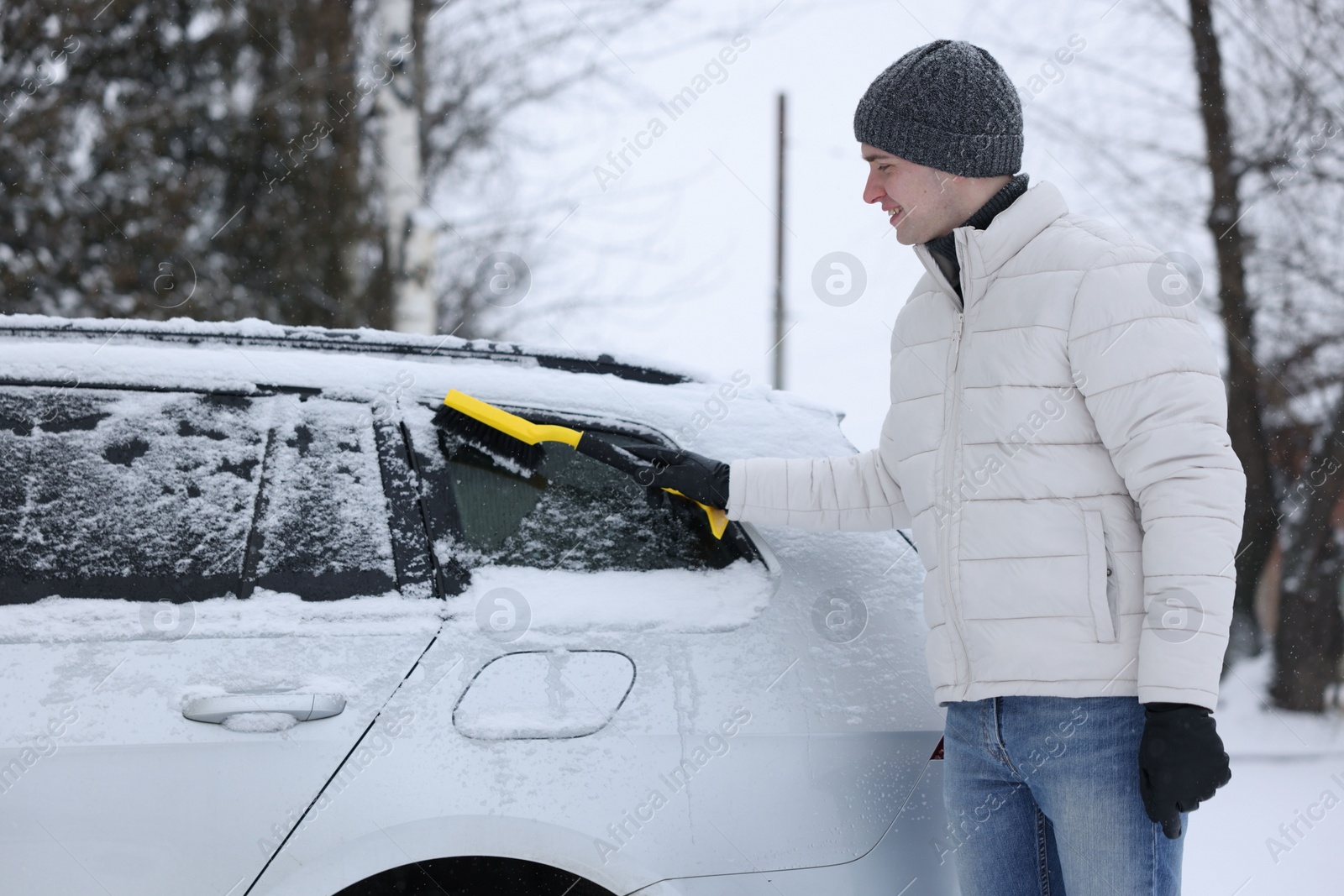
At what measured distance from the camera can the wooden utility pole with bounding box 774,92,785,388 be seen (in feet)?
44.5

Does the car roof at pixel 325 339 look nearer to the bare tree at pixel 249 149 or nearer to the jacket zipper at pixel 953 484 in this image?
the jacket zipper at pixel 953 484

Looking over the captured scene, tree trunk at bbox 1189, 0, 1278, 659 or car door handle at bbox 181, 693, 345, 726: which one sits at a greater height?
tree trunk at bbox 1189, 0, 1278, 659

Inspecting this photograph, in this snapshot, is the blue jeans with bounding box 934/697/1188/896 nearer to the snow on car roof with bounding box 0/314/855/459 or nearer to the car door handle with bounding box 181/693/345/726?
the snow on car roof with bounding box 0/314/855/459

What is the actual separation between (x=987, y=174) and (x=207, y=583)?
4.76 ft

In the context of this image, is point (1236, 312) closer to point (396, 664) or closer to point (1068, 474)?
point (1068, 474)

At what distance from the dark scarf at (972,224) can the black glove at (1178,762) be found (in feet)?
2.45

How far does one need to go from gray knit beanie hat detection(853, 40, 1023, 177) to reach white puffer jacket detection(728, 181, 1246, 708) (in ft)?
0.35

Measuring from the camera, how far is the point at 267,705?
152 centimetres

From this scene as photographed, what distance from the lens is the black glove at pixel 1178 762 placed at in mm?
1326

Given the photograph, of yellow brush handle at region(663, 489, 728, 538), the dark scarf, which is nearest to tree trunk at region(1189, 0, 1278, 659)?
the dark scarf

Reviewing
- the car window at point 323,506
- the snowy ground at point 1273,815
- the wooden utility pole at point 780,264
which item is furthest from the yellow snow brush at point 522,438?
the wooden utility pole at point 780,264

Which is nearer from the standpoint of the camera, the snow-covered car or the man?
the man

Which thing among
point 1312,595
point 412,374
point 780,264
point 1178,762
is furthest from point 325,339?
point 780,264

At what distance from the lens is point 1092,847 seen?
1.46 meters
